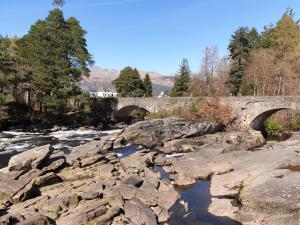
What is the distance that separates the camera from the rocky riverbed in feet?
55.4

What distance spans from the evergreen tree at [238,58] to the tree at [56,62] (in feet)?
80.5

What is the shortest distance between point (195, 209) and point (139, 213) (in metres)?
3.48

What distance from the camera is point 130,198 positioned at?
19.3 m

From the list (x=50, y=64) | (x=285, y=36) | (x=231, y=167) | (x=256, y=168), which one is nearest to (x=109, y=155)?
(x=231, y=167)

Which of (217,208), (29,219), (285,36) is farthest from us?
(285,36)

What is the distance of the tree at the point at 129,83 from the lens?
83.4 m

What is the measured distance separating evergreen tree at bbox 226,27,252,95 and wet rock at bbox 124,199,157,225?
A: 152 ft

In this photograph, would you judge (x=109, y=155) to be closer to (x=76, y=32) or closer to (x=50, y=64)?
(x=50, y=64)

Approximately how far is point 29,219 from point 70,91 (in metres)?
38.6

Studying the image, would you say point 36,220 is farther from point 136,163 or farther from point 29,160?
point 136,163

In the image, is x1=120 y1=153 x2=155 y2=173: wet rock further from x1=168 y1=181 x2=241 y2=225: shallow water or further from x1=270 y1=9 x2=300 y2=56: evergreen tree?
x1=270 y1=9 x2=300 y2=56: evergreen tree

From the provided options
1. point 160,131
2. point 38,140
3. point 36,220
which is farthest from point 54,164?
point 38,140

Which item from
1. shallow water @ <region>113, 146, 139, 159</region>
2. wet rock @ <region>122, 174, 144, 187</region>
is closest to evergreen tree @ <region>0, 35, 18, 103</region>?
shallow water @ <region>113, 146, 139, 159</region>

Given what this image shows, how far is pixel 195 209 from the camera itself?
19.0m
